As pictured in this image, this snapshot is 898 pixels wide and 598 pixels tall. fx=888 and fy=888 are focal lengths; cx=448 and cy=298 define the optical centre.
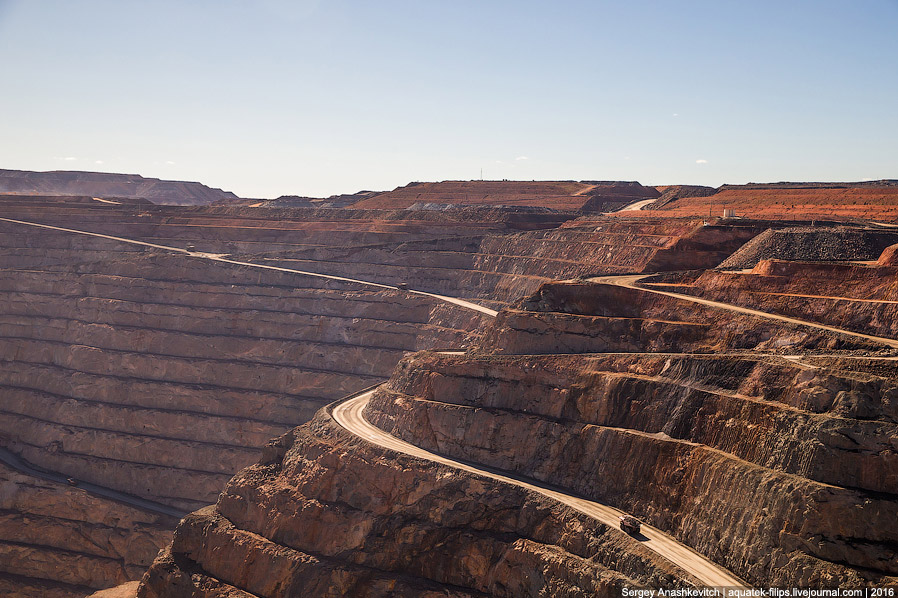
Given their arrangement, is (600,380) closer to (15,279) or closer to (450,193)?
(15,279)

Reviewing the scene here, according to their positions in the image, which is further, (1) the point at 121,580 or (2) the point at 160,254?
(2) the point at 160,254

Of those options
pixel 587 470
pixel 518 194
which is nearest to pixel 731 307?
pixel 587 470

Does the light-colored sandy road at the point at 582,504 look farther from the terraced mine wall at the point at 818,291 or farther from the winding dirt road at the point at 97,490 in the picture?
the winding dirt road at the point at 97,490

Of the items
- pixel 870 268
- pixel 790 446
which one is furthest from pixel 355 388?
pixel 790 446

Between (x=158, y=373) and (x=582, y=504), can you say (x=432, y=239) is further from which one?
(x=582, y=504)

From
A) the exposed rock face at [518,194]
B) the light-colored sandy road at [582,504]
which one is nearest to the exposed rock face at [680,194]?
the exposed rock face at [518,194]

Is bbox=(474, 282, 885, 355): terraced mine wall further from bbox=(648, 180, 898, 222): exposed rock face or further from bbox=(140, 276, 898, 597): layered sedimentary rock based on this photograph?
bbox=(648, 180, 898, 222): exposed rock face
